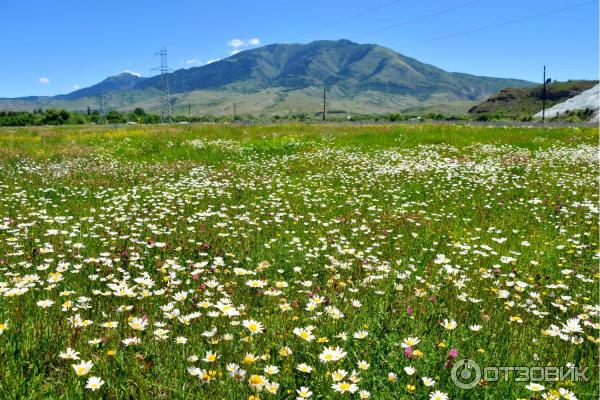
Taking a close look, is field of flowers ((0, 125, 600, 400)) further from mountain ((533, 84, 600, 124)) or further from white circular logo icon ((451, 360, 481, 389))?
mountain ((533, 84, 600, 124))

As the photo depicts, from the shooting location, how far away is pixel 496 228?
26.6 ft

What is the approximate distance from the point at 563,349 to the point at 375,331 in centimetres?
188

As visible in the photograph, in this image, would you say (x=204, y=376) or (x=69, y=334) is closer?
(x=204, y=376)

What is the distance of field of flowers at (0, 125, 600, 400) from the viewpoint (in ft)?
10.3

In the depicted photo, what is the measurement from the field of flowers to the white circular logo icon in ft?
0.16

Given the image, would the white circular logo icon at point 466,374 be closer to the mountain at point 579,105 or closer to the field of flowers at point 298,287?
the field of flowers at point 298,287

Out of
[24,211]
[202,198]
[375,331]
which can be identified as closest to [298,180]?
[202,198]

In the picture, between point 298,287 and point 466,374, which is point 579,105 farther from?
point 466,374

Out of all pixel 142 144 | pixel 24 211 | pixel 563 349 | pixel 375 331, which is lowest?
pixel 563 349

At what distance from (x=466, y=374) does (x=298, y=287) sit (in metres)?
2.49

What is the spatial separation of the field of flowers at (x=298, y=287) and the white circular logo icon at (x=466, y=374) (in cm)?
5

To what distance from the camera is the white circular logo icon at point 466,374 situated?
3150 millimetres

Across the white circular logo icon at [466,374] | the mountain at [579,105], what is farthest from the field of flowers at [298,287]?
the mountain at [579,105]

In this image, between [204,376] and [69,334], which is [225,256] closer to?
[69,334]
